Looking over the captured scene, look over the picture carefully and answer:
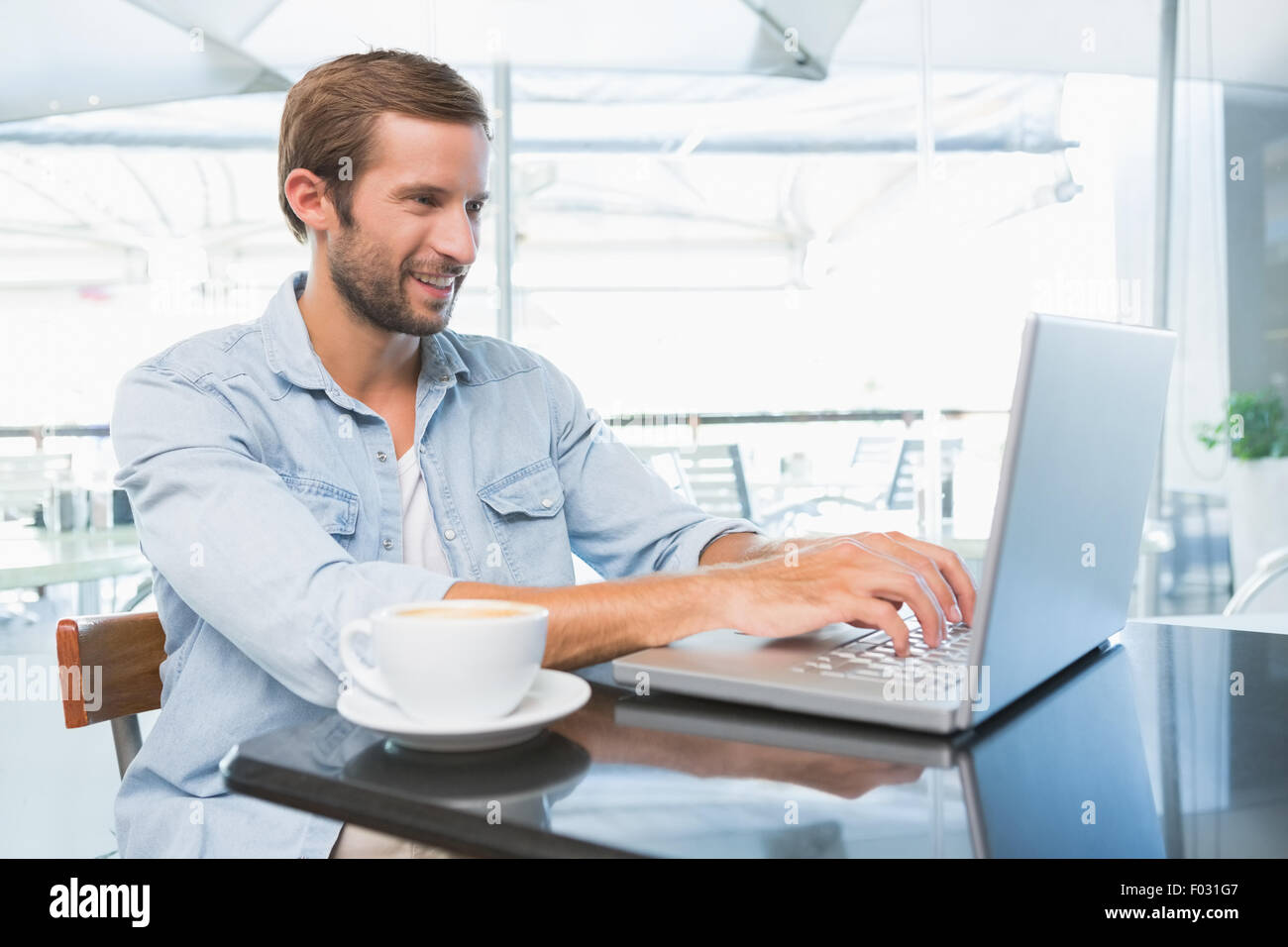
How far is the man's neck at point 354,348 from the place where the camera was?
1.33 meters

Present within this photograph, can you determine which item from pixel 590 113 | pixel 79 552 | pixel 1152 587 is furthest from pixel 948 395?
pixel 79 552

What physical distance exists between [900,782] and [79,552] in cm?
332

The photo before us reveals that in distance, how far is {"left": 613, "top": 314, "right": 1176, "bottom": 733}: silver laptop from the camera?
0.65m

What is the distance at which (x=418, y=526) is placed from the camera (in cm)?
129

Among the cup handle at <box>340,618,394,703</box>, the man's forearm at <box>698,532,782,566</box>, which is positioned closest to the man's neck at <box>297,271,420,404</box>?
the man's forearm at <box>698,532,782,566</box>

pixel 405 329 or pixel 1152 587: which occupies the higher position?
pixel 405 329

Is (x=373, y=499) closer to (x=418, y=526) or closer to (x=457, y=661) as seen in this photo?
(x=418, y=526)

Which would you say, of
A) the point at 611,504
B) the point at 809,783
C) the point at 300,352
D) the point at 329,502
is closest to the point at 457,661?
the point at 809,783

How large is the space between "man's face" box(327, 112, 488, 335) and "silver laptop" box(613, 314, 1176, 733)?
584 mm

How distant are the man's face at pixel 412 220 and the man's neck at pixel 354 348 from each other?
34mm

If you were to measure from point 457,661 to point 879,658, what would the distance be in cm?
35

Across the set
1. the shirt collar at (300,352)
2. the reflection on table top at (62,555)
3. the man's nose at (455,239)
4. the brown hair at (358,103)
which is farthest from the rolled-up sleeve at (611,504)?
the reflection on table top at (62,555)
